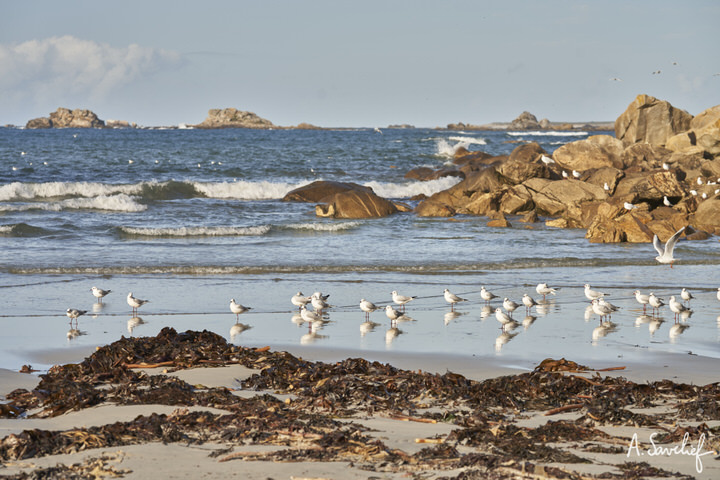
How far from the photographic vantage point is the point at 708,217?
2177cm

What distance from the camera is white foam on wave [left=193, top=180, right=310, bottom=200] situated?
35375mm

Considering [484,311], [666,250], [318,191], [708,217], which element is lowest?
[484,311]

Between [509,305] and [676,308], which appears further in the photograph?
[509,305]

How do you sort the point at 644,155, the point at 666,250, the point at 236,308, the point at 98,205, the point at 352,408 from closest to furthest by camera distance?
the point at 352,408, the point at 236,308, the point at 666,250, the point at 98,205, the point at 644,155

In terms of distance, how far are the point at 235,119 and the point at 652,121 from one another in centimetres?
14176

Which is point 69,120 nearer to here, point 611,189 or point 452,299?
point 611,189

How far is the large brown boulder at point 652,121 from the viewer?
38344mm

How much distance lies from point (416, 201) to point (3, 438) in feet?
89.8

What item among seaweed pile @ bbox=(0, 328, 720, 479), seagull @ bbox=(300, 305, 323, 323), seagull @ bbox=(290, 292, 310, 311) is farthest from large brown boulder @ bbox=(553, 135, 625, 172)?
seaweed pile @ bbox=(0, 328, 720, 479)

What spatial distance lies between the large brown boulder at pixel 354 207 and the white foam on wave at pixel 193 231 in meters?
4.02

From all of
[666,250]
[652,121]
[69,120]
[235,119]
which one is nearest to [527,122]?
[235,119]

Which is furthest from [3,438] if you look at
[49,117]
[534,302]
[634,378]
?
[49,117]

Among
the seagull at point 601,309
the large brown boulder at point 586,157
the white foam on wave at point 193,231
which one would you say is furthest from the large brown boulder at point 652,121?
the seagull at point 601,309

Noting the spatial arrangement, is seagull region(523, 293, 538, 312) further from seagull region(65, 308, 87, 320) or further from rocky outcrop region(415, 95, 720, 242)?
rocky outcrop region(415, 95, 720, 242)
